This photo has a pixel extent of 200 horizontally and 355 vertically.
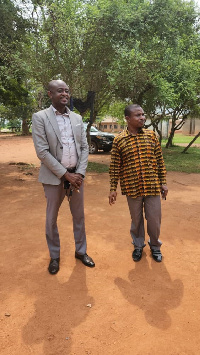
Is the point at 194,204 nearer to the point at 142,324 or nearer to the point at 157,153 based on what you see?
the point at 157,153

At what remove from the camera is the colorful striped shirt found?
3.13 m

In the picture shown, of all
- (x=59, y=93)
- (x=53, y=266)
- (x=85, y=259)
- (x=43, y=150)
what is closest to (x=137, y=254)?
(x=85, y=259)

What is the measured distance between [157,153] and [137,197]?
0.58 meters

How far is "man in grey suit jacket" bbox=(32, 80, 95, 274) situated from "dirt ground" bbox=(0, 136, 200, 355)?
0.43 m

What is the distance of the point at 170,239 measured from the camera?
4164 millimetres

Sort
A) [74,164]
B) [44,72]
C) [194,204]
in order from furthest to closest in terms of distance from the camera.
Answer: [44,72]
[194,204]
[74,164]

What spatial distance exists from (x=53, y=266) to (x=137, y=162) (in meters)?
1.59

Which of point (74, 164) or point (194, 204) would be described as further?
point (194, 204)

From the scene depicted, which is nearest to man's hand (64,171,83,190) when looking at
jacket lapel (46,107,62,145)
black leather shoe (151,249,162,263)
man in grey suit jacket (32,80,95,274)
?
man in grey suit jacket (32,80,95,274)

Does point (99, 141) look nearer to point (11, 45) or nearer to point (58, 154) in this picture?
point (11, 45)

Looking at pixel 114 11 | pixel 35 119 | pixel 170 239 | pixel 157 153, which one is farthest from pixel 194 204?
pixel 114 11

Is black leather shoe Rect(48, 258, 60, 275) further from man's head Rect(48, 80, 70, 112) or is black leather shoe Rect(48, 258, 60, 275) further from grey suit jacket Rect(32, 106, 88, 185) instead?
man's head Rect(48, 80, 70, 112)

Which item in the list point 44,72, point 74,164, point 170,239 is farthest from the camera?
point 44,72

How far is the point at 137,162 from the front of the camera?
3.14 meters
